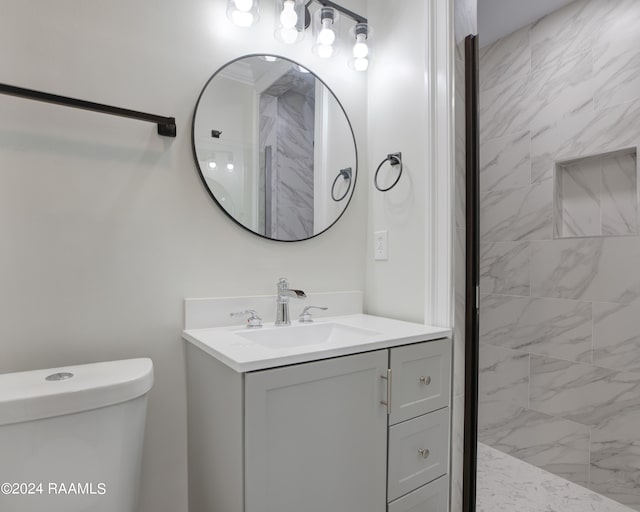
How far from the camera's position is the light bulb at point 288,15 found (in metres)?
1.33

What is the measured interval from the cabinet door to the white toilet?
12.3 inches

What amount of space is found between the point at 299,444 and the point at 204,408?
13.1 inches

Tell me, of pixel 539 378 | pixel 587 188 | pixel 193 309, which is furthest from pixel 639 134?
pixel 193 309

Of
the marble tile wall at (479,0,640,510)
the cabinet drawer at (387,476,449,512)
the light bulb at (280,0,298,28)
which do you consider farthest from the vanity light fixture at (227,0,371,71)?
the cabinet drawer at (387,476,449,512)

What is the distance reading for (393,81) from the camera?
1.50 metres

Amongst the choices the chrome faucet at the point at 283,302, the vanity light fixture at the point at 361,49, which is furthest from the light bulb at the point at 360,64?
the chrome faucet at the point at 283,302

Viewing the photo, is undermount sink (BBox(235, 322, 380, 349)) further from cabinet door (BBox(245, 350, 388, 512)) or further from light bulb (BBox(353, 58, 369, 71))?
light bulb (BBox(353, 58, 369, 71))

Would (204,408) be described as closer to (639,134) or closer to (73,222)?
(73,222)

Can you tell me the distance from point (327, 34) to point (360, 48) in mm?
159

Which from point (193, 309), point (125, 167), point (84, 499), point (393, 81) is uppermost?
point (393, 81)

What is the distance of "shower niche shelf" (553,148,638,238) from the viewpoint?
5.46 feet

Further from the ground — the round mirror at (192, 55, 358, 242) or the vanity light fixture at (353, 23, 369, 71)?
the vanity light fixture at (353, 23, 369, 71)

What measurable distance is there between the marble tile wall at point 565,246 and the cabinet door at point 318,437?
4.26 feet

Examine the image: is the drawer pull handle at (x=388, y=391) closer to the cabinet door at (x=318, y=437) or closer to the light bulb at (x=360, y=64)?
the cabinet door at (x=318, y=437)
